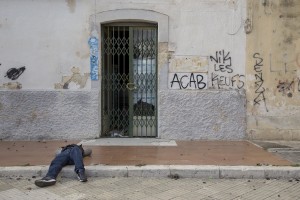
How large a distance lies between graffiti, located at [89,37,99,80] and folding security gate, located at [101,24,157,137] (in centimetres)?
22

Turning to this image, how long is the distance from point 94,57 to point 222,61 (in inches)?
123

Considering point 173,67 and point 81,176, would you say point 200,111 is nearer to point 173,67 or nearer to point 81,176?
point 173,67

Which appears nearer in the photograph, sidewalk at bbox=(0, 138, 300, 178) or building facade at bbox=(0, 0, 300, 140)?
sidewalk at bbox=(0, 138, 300, 178)

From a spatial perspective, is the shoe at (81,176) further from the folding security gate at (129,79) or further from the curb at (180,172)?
the folding security gate at (129,79)

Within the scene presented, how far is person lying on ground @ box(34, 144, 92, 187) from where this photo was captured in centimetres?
541

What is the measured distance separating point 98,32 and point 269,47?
4166mm

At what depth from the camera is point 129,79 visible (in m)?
8.78

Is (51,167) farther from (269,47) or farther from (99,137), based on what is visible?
(269,47)

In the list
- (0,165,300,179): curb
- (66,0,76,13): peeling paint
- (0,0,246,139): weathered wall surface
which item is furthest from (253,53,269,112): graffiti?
(66,0,76,13): peeling paint

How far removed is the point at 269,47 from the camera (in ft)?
27.8

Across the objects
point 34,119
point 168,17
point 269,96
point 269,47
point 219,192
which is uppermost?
point 168,17

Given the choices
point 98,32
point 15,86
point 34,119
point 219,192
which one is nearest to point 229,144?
point 219,192

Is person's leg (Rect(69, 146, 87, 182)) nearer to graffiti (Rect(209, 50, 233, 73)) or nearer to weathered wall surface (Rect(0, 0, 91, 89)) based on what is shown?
weathered wall surface (Rect(0, 0, 91, 89))

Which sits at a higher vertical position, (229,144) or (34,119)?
(34,119)
